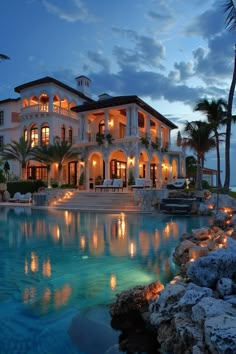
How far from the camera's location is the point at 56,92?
31859mm

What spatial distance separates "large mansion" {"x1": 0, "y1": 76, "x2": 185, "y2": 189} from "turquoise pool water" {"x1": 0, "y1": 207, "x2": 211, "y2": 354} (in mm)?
16060

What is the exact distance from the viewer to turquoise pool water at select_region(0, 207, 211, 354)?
357cm

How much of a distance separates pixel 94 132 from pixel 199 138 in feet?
35.3

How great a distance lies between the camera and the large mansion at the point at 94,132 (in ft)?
85.7

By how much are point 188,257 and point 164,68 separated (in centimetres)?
3769

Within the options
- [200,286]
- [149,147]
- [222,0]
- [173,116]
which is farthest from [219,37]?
[173,116]

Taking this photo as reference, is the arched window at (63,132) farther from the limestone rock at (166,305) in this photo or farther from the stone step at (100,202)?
the limestone rock at (166,305)

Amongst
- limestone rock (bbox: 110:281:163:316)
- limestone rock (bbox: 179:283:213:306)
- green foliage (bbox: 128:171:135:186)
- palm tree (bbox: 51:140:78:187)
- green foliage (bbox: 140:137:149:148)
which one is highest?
green foliage (bbox: 140:137:149:148)

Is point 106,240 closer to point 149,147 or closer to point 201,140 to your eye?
point 201,140

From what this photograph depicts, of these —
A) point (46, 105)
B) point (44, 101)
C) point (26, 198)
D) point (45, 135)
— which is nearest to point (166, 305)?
point (26, 198)

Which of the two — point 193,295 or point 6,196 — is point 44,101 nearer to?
point 6,196

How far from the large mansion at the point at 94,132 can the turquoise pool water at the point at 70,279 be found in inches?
632

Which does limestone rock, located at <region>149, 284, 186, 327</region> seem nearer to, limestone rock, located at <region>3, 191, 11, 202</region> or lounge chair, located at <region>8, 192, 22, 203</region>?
lounge chair, located at <region>8, 192, 22, 203</region>

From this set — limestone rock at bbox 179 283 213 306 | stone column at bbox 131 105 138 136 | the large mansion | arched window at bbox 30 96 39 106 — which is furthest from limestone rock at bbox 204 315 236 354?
arched window at bbox 30 96 39 106
